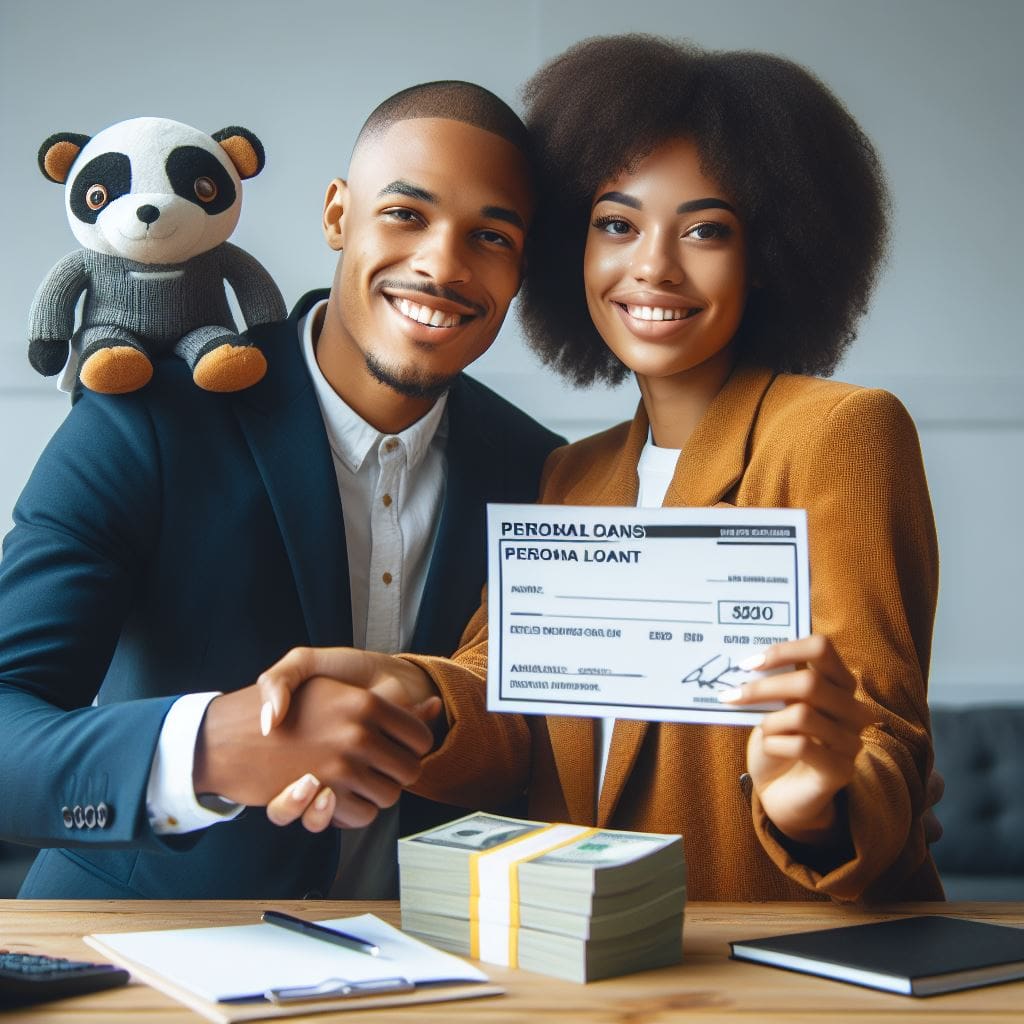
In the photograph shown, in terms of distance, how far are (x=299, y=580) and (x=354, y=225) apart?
1.69ft

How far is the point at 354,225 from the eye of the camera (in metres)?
1.84

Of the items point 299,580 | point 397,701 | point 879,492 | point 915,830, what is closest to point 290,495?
point 299,580

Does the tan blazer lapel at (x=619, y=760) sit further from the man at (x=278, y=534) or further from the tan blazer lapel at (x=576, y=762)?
the man at (x=278, y=534)

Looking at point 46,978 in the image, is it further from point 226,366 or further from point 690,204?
point 690,204

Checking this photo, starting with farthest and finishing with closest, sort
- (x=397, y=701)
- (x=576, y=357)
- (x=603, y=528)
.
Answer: (x=576, y=357)
(x=397, y=701)
(x=603, y=528)

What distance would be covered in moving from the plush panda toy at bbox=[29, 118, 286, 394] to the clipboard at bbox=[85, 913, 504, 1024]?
763mm

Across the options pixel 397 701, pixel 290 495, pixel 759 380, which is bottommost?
pixel 397 701

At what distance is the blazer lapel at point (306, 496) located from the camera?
169 cm

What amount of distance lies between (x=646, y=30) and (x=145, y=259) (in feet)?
7.97

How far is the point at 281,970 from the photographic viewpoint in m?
1.09

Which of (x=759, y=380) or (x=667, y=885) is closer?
(x=667, y=885)

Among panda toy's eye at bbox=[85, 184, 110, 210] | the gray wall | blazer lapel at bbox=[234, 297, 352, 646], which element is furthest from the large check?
the gray wall

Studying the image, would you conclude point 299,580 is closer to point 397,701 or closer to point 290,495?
point 290,495

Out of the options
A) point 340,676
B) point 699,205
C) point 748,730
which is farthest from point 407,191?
point 748,730
